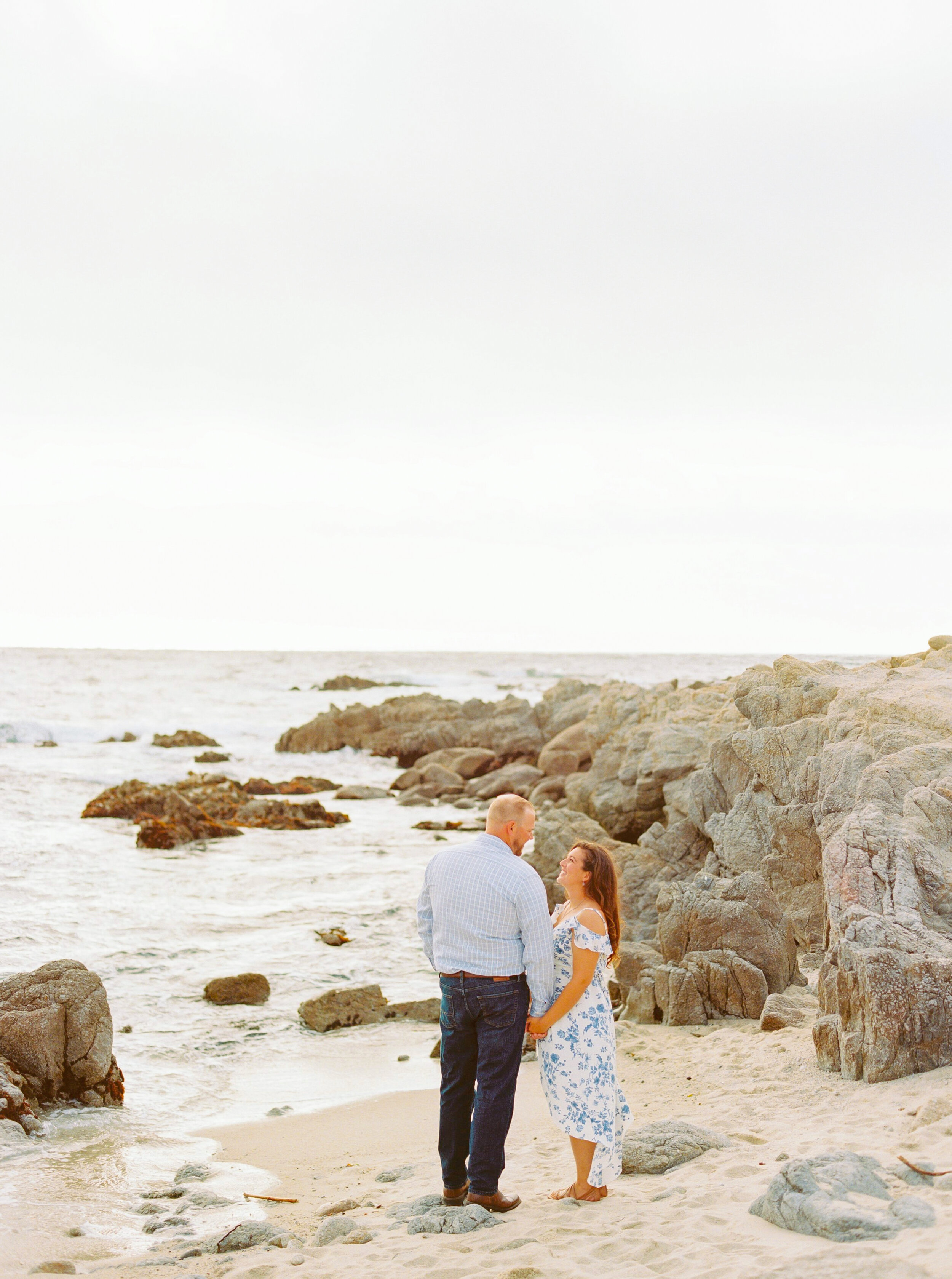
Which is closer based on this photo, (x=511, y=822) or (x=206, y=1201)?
(x=511, y=822)

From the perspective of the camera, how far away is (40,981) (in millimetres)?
6871

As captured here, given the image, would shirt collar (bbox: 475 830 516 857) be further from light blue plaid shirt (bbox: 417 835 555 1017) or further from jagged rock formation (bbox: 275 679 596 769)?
jagged rock formation (bbox: 275 679 596 769)

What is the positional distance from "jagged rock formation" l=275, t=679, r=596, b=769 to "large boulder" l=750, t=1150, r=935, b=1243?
22.8 meters

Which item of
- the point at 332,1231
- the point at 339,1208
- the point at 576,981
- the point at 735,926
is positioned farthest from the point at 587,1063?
the point at 735,926

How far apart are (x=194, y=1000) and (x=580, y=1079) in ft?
19.3

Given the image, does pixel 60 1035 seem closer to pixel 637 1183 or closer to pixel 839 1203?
pixel 637 1183

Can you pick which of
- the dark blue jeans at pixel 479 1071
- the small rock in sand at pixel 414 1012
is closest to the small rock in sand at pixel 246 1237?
the dark blue jeans at pixel 479 1071

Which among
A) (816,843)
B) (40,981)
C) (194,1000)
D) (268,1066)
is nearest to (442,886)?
(40,981)

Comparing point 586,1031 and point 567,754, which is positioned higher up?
point 586,1031

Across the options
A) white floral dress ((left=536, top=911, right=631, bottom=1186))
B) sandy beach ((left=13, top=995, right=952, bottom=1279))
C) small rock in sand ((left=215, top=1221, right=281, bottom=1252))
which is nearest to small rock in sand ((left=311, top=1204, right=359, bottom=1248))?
sandy beach ((left=13, top=995, right=952, bottom=1279))

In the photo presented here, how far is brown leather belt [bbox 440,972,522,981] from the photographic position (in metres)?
4.63

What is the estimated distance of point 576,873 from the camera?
15.5ft

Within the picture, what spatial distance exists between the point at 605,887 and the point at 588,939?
26cm

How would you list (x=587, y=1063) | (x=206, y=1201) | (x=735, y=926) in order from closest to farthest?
(x=587, y=1063)
(x=206, y=1201)
(x=735, y=926)
